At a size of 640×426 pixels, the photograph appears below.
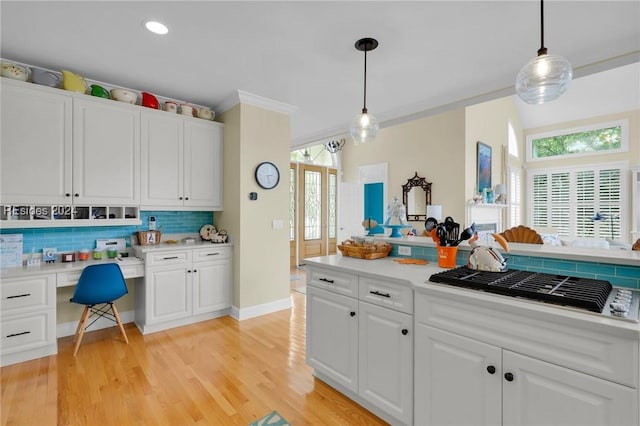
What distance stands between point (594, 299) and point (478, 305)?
413mm

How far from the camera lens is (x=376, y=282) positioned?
1.86m

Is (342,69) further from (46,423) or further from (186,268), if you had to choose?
(46,423)

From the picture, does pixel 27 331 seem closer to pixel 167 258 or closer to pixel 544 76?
pixel 167 258

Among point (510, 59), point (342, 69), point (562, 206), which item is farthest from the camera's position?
point (562, 206)

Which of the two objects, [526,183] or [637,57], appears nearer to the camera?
[637,57]

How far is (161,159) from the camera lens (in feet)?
11.1

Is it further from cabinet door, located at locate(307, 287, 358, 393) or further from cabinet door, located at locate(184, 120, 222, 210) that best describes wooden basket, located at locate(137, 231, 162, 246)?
cabinet door, located at locate(307, 287, 358, 393)

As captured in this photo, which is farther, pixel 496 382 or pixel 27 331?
pixel 27 331

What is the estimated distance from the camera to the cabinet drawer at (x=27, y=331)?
96.7 inches

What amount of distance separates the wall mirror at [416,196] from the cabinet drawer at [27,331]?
18.5 ft

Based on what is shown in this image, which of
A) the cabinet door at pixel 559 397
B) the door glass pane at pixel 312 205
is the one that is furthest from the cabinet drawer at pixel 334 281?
the door glass pane at pixel 312 205

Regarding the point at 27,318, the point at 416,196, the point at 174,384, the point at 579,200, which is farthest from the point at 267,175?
the point at 579,200

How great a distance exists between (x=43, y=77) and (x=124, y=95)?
0.63 meters

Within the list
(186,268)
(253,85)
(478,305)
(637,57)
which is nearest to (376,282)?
(478,305)
